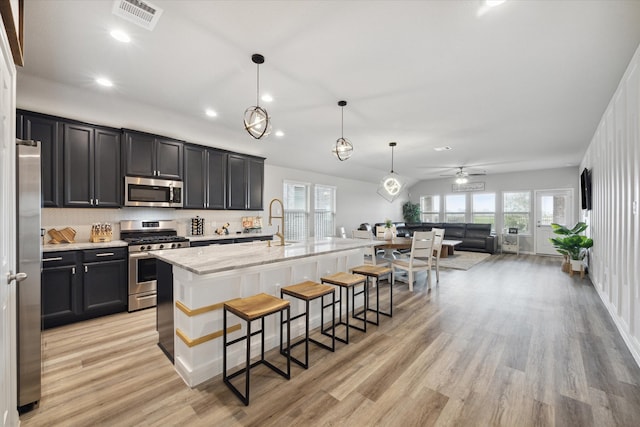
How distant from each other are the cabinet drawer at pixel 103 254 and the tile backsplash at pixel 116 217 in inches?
23.1

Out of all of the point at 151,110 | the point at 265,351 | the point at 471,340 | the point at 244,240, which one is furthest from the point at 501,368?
the point at 151,110

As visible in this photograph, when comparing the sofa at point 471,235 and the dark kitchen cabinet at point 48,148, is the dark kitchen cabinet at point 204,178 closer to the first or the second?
the dark kitchen cabinet at point 48,148

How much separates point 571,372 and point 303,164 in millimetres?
5742

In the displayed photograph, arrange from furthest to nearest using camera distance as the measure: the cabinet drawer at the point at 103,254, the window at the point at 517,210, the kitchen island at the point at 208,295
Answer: the window at the point at 517,210 → the cabinet drawer at the point at 103,254 → the kitchen island at the point at 208,295

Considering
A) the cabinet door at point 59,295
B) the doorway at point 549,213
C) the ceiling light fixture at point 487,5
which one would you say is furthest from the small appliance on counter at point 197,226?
the doorway at point 549,213

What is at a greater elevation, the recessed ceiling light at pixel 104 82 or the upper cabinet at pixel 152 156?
the recessed ceiling light at pixel 104 82

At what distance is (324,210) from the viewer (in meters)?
7.89

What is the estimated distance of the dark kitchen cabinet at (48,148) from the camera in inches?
122

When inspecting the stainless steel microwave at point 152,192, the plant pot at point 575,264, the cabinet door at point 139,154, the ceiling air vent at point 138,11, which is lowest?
the plant pot at point 575,264

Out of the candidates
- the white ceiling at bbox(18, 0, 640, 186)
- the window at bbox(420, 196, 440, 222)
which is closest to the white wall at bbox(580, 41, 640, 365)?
the white ceiling at bbox(18, 0, 640, 186)

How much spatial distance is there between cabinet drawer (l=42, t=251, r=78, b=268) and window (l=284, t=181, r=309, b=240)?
419 cm

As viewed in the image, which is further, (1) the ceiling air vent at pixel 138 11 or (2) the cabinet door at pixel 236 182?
(2) the cabinet door at pixel 236 182

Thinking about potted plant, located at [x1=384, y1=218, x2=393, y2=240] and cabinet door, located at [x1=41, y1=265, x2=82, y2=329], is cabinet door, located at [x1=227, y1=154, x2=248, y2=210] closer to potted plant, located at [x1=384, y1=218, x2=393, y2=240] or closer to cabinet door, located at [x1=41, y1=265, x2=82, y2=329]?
cabinet door, located at [x1=41, y1=265, x2=82, y2=329]

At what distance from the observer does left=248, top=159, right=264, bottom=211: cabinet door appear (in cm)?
547
